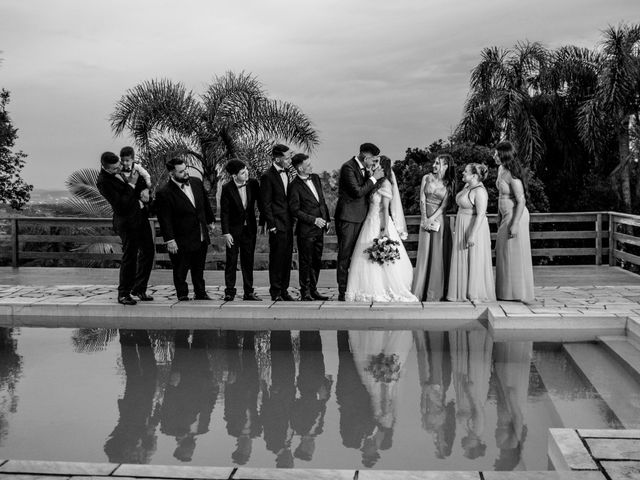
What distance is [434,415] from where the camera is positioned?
4762 mm

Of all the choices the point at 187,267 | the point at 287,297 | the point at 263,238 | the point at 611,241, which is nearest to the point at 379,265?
the point at 287,297

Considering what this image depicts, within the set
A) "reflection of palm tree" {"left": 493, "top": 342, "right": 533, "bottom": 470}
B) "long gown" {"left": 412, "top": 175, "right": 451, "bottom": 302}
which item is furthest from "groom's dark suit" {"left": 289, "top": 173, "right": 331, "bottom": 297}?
"reflection of palm tree" {"left": 493, "top": 342, "right": 533, "bottom": 470}

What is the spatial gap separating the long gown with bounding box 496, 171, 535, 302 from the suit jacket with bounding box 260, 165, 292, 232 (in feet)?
7.40

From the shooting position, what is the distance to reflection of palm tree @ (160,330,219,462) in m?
4.46

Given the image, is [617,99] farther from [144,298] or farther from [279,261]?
[144,298]

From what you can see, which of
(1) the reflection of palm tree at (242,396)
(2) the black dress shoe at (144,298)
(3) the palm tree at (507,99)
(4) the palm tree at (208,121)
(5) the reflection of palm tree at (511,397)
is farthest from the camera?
(3) the palm tree at (507,99)

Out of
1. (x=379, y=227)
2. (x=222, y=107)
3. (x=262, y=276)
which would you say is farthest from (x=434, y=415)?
(x=222, y=107)

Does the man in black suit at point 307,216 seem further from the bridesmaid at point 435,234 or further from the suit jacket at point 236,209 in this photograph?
the bridesmaid at point 435,234

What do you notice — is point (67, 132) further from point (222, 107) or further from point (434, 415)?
point (434, 415)

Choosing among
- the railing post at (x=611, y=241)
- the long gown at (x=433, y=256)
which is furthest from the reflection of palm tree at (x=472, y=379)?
the railing post at (x=611, y=241)

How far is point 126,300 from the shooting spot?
8008 mm

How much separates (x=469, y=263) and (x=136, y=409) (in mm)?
4316

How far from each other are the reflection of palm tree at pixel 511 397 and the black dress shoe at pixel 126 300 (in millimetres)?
3695

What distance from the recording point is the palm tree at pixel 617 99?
1922 centimetres
